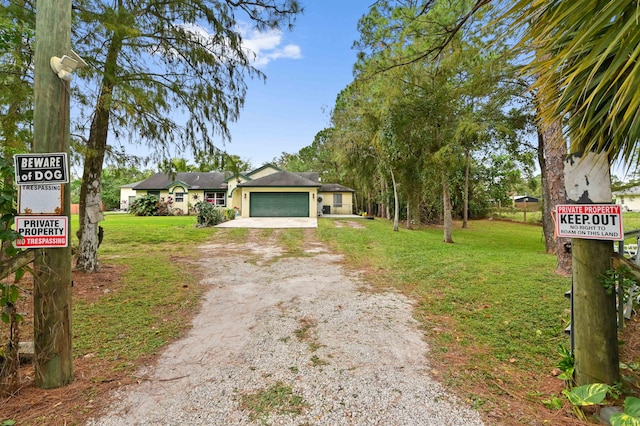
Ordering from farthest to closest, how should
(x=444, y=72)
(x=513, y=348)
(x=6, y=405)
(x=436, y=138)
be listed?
1. (x=436, y=138)
2. (x=444, y=72)
3. (x=513, y=348)
4. (x=6, y=405)

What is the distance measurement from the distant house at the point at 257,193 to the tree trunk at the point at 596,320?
1849 cm

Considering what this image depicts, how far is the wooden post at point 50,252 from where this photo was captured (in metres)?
2.28

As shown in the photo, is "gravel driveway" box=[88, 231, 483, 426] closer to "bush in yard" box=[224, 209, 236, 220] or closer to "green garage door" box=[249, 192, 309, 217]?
"bush in yard" box=[224, 209, 236, 220]

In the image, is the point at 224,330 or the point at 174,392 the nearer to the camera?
the point at 174,392

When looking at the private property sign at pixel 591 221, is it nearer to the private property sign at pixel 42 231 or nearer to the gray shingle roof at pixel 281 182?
the private property sign at pixel 42 231

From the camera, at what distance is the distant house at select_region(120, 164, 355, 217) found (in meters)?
20.9

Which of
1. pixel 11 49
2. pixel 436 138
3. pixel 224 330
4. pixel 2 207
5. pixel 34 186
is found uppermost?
pixel 436 138

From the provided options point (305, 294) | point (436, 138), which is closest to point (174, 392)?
point (305, 294)

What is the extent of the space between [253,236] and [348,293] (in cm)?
817

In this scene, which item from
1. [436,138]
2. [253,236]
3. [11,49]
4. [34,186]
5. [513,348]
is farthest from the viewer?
[253,236]

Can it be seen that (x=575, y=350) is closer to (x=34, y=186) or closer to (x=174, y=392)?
(x=174, y=392)

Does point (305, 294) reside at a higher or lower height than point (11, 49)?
lower

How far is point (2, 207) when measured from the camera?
2.12 metres

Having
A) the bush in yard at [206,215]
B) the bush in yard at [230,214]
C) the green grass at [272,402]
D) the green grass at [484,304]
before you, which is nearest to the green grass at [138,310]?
the green grass at [272,402]
